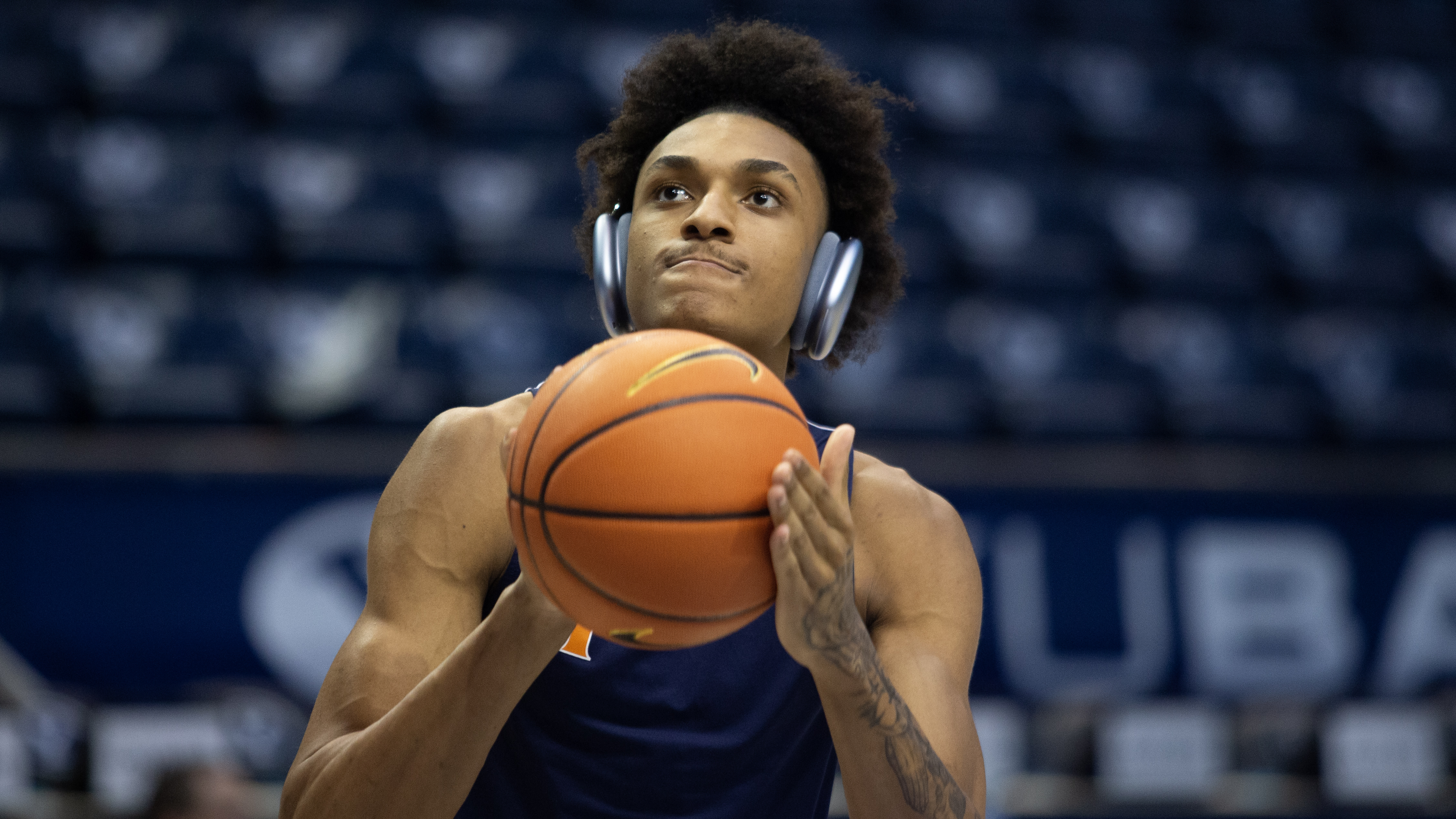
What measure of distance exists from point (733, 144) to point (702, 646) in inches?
34.4

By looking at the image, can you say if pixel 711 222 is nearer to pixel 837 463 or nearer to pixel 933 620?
pixel 837 463

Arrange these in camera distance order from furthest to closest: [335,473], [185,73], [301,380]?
[185,73]
[301,380]
[335,473]

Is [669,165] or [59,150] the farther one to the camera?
[59,150]

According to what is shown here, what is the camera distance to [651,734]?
1935mm

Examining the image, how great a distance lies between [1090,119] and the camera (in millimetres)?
7875

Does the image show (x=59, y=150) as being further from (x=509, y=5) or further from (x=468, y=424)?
(x=468, y=424)

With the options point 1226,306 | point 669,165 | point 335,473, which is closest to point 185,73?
point 335,473

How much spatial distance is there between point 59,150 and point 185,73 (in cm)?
80

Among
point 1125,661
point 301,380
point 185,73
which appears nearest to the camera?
point 1125,661

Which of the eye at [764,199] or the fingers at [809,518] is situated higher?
the eye at [764,199]

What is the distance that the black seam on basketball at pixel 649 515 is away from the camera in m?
1.49

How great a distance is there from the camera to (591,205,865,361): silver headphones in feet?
6.93

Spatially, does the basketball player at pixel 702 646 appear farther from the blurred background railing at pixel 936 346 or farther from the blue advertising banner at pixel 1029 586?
the blue advertising banner at pixel 1029 586

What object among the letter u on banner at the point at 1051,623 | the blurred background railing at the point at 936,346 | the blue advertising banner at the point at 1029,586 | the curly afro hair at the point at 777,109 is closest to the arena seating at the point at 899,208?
the blurred background railing at the point at 936,346
